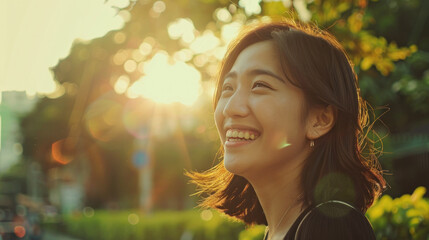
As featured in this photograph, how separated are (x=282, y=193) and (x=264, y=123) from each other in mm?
302

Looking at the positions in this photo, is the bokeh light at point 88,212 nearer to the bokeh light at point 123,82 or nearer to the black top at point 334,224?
the bokeh light at point 123,82

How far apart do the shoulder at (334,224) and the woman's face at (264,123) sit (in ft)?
0.91

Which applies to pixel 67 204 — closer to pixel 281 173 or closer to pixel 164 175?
pixel 164 175

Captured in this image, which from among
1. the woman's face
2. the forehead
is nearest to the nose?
the woman's face

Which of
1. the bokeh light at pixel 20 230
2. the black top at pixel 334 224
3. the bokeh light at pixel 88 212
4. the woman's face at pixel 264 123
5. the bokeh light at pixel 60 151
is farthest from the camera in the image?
the bokeh light at pixel 60 151

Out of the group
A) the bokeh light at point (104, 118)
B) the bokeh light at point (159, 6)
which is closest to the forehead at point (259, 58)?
the bokeh light at point (159, 6)

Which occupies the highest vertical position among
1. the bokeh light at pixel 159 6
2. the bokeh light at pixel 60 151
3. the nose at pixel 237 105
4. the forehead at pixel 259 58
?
the bokeh light at pixel 159 6

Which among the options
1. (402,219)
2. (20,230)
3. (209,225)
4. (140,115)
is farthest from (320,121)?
(140,115)

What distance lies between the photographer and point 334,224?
5.81 ft

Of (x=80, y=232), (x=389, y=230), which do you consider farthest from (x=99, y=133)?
(x=389, y=230)

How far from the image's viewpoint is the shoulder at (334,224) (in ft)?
5.74

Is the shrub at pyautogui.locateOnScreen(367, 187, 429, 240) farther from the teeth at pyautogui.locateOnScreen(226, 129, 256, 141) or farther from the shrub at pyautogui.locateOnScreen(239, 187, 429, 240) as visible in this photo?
the teeth at pyautogui.locateOnScreen(226, 129, 256, 141)

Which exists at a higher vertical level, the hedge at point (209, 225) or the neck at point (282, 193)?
the neck at point (282, 193)

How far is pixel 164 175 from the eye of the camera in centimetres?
3684
